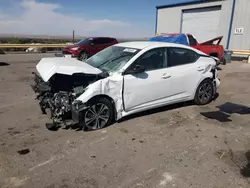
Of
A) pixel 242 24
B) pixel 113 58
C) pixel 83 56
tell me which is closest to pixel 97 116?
pixel 113 58

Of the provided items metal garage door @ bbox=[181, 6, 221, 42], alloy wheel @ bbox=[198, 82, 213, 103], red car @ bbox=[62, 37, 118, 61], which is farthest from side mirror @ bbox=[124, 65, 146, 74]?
metal garage door @ bbox=[181, 6, 221, 42]

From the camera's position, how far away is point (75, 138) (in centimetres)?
409

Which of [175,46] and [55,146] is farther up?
[175,46]

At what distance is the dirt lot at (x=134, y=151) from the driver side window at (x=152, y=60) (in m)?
1.10

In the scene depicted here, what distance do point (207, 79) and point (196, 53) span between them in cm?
73

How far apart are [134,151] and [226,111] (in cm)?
311

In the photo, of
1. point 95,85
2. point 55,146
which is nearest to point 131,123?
point 95,85

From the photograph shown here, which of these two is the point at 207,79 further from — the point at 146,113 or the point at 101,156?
the point at 101,156

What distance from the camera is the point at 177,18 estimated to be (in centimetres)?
2077

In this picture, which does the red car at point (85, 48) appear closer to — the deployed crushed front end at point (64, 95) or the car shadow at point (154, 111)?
the car shadow at point (154, 111)

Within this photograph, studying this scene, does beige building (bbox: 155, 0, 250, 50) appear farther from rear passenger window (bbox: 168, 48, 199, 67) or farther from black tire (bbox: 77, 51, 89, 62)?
rear passenger window (bbox: 168, 48, 199, 67)

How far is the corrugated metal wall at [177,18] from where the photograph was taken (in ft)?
56.1

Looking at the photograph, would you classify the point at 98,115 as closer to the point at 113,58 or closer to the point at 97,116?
the point at 97,116

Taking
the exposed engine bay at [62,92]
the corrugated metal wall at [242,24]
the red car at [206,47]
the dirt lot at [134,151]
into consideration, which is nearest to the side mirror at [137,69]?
the exposed engine bay at [62,92]
